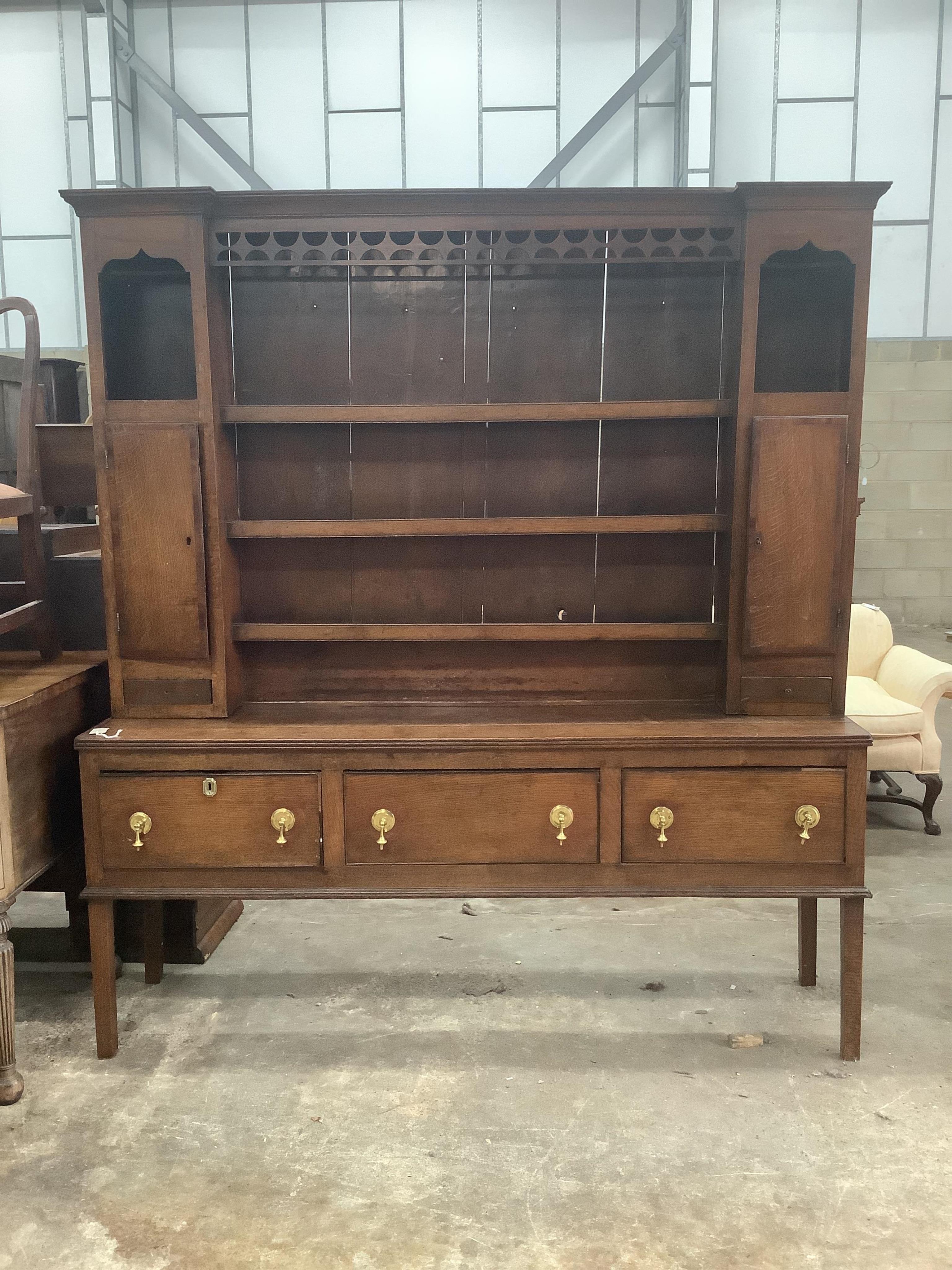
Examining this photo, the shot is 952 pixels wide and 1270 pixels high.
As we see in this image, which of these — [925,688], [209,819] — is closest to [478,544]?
[209,819]

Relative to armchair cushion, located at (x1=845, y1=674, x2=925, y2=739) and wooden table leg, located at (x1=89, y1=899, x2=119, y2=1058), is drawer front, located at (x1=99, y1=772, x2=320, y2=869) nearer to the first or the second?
wooden table leg, located at (x1=89, y1=899, x2=119, y2=1058)

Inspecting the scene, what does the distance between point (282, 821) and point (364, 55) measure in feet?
22.3

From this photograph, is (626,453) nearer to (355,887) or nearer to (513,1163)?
(355,887)

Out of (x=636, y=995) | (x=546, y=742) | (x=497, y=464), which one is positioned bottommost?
(x=636, y=995)

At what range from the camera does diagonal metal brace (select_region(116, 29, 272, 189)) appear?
6840mm

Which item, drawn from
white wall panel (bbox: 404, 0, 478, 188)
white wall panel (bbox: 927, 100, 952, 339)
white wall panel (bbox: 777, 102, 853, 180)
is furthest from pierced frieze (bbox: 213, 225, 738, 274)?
white wall panel (bbox: 927, 100, 952, 339)

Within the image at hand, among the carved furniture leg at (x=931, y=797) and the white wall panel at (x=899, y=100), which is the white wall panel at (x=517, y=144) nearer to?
the white wall panel at (x=899, y=100)

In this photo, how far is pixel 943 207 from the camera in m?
7.17

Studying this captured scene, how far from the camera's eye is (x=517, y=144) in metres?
6.96

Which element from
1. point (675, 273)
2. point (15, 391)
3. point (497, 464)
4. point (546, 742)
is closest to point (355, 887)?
point (546, 742)

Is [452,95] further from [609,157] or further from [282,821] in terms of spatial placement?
[282,821]

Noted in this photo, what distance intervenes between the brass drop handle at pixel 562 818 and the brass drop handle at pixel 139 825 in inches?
37.6

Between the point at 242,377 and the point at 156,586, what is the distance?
637 mm

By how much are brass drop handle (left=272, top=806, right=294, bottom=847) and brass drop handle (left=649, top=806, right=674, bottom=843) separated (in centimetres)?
85
